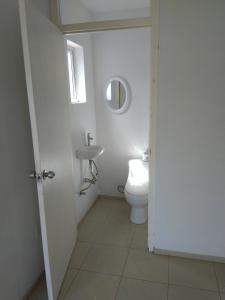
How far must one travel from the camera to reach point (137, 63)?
108 inches

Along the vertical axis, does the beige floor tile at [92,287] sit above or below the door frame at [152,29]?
below

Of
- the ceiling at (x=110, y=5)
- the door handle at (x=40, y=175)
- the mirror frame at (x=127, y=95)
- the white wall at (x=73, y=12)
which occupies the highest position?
the ceiling at (x=110, y=5)

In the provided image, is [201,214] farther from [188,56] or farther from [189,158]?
[188,56]

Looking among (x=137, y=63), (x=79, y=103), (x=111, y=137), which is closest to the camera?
(x=79, y=103)

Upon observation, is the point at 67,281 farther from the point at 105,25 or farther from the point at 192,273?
the point at 105,25

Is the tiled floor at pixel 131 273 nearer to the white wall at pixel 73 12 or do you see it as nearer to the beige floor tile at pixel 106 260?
the beige floor tile at pixel 106 260

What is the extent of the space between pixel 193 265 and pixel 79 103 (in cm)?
189

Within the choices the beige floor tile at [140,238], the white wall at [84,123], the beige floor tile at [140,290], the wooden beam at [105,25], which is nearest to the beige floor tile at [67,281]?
the beige floor tile at [140,290]

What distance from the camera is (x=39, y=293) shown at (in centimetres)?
173

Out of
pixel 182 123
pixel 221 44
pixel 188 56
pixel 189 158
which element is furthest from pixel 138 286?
pixel 221 44

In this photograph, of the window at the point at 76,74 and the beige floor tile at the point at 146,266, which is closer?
the beige floor tile at the point at 146,266

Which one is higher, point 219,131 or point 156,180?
point 219,131

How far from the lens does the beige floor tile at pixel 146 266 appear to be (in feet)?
6.12

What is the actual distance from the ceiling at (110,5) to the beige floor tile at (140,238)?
2.17 metres
